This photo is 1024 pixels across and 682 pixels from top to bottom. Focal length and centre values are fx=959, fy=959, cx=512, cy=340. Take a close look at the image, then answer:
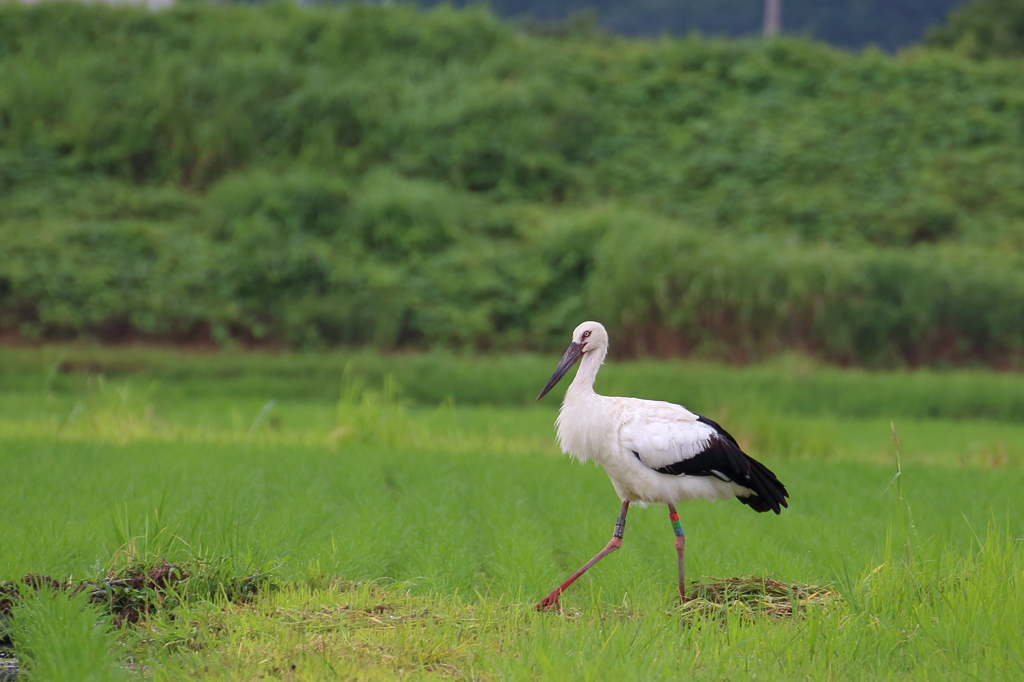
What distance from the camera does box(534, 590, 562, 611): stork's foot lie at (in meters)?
4.83

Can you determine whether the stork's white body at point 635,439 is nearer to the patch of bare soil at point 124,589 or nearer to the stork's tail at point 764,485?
the stork's tail at point 764,485

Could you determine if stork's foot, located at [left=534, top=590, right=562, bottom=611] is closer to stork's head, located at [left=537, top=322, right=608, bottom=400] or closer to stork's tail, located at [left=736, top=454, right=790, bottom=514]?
stork's head, located at [left=537, top=322, right=608, bottom=400]

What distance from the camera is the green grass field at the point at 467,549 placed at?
4195 millimetres

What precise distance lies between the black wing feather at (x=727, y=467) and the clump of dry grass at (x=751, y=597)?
1.58ft

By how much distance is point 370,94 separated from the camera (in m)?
24.5

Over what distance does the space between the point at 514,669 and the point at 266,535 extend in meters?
2.47

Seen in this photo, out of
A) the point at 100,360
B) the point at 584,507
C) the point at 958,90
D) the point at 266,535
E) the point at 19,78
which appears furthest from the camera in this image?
the point at 958,90

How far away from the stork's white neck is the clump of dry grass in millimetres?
1259

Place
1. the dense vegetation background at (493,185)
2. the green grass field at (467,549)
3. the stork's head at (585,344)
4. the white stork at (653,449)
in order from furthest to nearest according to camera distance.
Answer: the dense vegetation background at (493,185), the stork's head at (585,344), the white stork at (653,449), the green grass field at (467,549)

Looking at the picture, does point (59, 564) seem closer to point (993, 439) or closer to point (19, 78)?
point (993, 439)

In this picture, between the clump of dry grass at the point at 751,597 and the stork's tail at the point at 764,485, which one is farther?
the stork's tail at the point at 764,485

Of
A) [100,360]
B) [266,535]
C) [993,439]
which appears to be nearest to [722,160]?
[993,439]

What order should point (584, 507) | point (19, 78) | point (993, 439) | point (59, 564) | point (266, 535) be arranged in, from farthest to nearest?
point (19, 78) < point (993, 439) < point (584, 507) < point (266, 535) < point (59, 564)

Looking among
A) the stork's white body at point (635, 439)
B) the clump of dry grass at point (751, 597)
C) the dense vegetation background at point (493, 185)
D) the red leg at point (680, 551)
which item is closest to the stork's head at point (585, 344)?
the stork's white body at point (635, 439)
